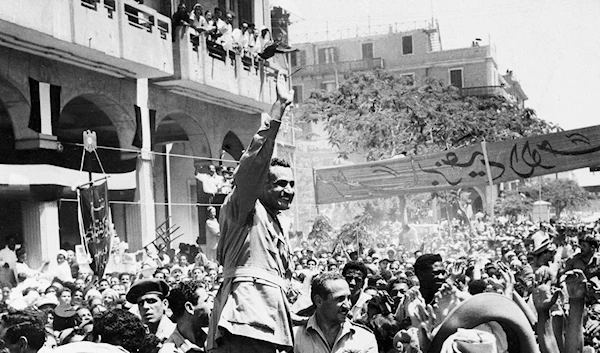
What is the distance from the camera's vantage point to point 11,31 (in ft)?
45.3

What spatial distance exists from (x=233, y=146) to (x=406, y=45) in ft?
111

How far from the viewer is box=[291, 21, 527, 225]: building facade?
167 ft

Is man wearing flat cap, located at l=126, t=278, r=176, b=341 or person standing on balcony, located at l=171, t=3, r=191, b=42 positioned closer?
man wearing flat cap, located at l=126, t=278, r=176, b=341

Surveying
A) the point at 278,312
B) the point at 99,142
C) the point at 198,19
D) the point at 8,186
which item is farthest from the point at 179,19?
the point at 278,312

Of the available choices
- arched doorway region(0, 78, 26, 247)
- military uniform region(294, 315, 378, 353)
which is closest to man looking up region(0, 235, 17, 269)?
arched doorway region(0, 78, 26, 247)

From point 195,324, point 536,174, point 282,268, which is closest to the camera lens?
point 282,268

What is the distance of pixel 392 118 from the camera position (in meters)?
30.9

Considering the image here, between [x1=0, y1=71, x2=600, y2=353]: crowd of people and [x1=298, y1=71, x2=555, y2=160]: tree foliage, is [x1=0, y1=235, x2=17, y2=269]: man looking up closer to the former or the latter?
[x1=0, y1=71, x2=600, y2=353]: crowd of people

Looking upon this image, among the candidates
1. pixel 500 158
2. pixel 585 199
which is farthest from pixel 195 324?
pixel 585 199

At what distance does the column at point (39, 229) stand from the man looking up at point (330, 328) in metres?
11.2

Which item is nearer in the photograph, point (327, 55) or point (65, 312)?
Answer: point (65, 312)

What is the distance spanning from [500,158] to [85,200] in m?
9.68

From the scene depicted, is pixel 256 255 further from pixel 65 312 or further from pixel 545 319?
pixel 65 312

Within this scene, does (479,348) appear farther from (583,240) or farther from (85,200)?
(85,200)
